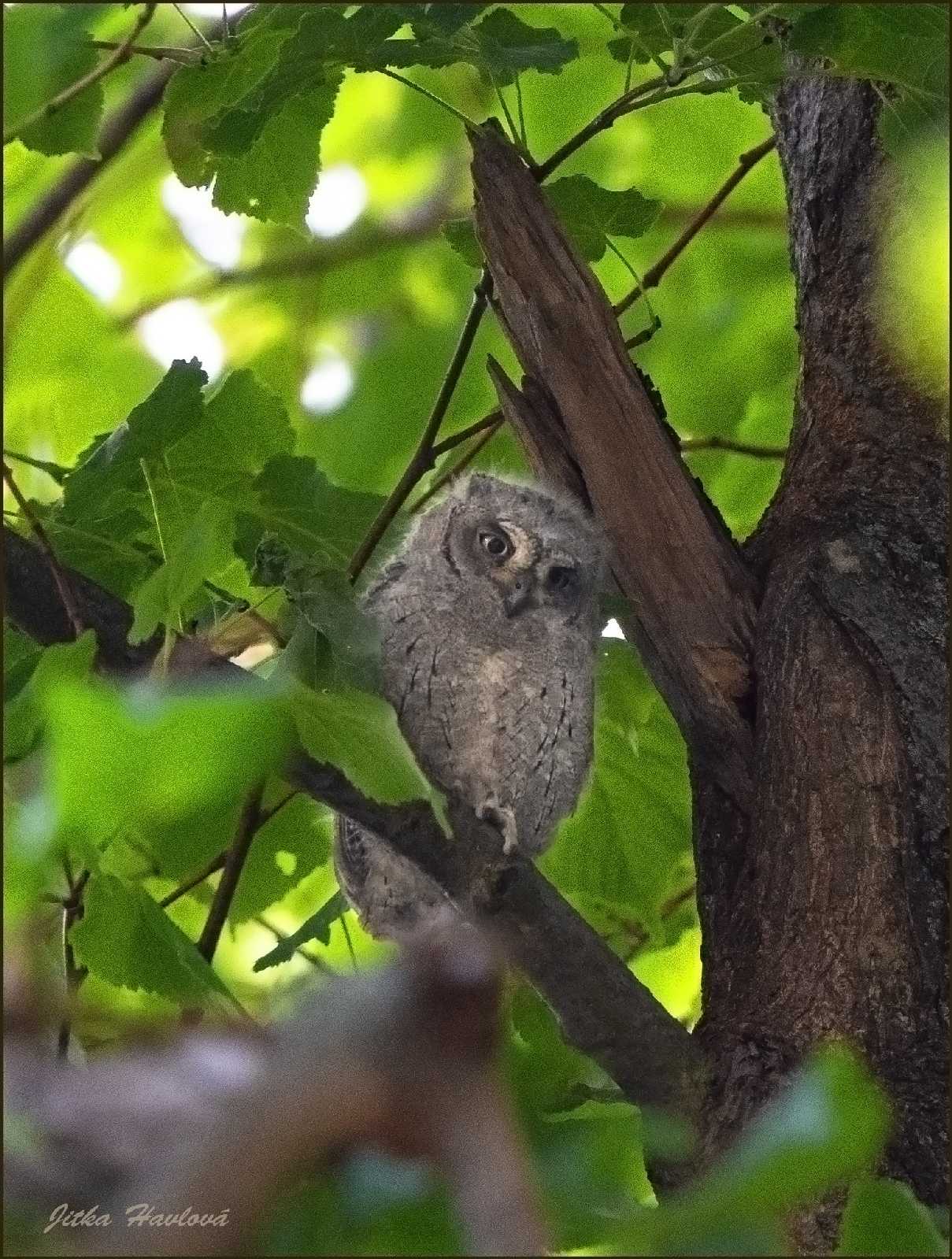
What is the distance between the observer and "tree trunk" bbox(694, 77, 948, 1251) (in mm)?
1294

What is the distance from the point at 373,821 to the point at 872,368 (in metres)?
0.85

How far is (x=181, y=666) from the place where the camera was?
1000 mm

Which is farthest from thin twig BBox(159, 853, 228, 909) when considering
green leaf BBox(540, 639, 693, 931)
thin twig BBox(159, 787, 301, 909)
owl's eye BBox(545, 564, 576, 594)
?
owl's eye BBox(545, 564, 576, 594)

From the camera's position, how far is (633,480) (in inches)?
60.9

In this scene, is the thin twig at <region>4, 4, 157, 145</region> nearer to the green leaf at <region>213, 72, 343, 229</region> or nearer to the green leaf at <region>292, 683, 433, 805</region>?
the green leaf at <region>213, 72, 343, 229</region>

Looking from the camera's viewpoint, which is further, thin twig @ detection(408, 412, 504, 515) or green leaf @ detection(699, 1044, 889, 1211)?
thin twig @ detection(408, 412, 504, 515)

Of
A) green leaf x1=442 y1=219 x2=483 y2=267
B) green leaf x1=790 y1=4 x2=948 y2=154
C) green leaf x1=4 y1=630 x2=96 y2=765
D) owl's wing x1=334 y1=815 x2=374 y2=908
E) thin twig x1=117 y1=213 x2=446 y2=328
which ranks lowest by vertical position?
green leaf x1=4 y1=630 x2=96 y2=765

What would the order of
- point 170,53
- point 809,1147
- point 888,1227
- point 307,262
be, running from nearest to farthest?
1. point 809,1147
2. point 888,1227
3. point 170,53
4. point 307,262

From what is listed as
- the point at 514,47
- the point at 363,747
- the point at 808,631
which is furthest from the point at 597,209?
the point at 363,747

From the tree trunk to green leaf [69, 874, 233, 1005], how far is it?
51 centimetres

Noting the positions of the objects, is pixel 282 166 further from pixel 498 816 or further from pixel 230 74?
pixel 498 816

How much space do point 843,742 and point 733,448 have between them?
2.04ft

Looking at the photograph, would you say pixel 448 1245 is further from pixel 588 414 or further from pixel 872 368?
pixel 872 368

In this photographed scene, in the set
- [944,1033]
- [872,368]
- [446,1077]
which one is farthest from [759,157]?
[446,1077]
